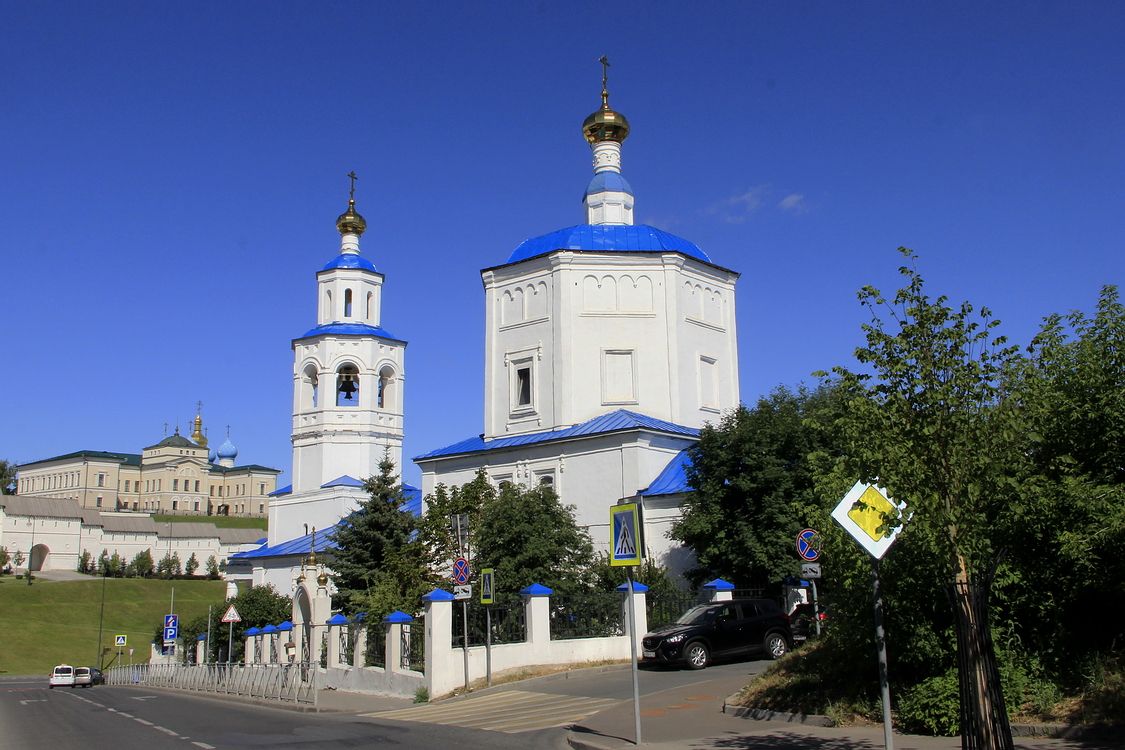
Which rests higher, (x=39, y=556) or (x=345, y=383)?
(x=345, y=383)

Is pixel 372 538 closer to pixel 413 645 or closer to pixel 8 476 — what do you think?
pixel 413 645

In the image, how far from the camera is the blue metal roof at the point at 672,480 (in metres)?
32.3

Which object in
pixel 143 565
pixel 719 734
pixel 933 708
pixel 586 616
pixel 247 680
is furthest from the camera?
pixel 143 565

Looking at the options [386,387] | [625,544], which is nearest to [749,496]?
[625,544]

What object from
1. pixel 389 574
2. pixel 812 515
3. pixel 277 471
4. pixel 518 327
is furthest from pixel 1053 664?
pixel 277 471

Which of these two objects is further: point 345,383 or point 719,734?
point 345,383

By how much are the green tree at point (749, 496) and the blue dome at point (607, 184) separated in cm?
1367

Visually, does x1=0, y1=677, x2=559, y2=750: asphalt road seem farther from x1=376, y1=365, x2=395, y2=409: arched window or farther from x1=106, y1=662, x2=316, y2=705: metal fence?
x1=376, y1=365, x2=395, y2=409: arched window

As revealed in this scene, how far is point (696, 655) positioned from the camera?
67.1 feet

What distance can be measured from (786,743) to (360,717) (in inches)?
385

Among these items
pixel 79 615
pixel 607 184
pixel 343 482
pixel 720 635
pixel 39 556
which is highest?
pixel 607 184

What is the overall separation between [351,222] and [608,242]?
21.4 metres

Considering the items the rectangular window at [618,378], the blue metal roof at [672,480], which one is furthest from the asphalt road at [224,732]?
the rectangular window at [618,378]

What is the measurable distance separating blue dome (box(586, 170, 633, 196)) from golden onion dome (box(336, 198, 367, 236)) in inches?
719
